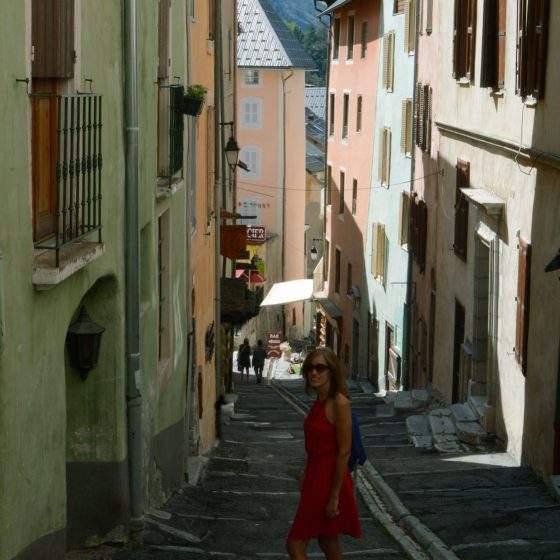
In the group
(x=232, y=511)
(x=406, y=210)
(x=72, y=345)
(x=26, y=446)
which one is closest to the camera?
(x=26, y=446)

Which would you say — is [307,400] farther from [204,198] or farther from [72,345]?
[72,345]

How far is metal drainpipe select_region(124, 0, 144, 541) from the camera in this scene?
10.5 m

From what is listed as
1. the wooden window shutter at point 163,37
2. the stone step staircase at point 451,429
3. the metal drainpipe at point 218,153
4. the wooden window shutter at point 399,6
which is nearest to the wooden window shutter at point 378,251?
the wooden window shutter at point 399,6

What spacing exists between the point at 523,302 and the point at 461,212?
222 inches

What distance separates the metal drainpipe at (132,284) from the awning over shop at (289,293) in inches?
1291

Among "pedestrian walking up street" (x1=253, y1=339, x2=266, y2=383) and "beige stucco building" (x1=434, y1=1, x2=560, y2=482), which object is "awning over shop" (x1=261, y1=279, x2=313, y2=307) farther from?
"beige stucco building" (x1=434, y1=1, x2=560, y2=482)

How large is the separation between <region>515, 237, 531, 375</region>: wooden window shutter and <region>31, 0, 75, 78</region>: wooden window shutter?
8.23 meters

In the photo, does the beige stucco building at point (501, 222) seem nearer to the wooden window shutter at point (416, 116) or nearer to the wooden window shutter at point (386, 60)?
the wooden window shutter at point (416, 116)

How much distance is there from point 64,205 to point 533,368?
844cm

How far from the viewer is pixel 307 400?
1225 inches

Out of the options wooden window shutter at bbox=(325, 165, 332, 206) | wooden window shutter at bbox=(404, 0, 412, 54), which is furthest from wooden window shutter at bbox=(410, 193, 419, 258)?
wooden window shutter at bbox=(325, 165, 332, 206)

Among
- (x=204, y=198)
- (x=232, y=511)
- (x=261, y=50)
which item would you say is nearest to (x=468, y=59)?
(x=204, y=198)

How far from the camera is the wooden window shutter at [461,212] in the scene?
2083 cm

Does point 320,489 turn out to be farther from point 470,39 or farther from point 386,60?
point 386,60
